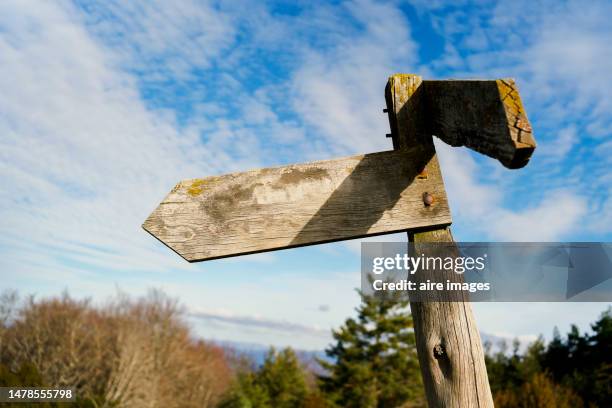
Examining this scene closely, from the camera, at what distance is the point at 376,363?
2473 cm

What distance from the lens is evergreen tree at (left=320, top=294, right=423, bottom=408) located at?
2403 cm

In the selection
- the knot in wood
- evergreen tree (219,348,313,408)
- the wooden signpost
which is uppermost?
evergreen tree (219,348,313,408)

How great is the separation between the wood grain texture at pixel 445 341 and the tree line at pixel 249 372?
17395 millimetres

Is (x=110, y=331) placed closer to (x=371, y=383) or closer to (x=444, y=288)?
(x=371, y=383)

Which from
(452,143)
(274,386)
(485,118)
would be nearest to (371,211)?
(452,143)

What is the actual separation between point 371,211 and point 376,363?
2462 cm

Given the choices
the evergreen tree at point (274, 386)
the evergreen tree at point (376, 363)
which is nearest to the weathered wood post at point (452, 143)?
the evergreen tree at point (376, 363)

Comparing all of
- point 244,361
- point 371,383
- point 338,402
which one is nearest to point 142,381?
point 338,402

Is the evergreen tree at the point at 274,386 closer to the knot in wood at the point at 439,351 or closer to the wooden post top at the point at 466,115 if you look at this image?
the knot in wood at the point at 439,351

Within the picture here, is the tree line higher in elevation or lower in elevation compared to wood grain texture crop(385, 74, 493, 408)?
higher

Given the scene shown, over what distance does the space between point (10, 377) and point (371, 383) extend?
15.8 meters

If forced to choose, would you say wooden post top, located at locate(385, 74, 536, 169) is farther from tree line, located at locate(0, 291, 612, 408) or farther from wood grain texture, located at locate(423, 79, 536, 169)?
tree line, located at locate(0, 291, 612, 408)

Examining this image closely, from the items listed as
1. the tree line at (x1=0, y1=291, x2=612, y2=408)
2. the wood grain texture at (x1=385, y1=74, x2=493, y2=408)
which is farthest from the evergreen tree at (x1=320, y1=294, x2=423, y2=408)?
the wood grain texture at (x1=385, y1=74, x2=493, y2=408)

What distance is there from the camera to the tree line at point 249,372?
20.7m
